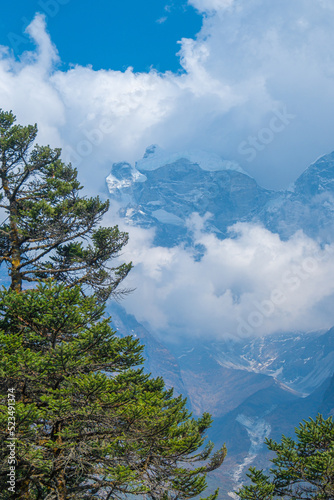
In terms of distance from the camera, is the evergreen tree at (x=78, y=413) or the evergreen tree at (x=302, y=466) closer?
the evergreen tree at (x=78, y=413)

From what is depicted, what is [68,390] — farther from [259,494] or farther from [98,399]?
[259,494]

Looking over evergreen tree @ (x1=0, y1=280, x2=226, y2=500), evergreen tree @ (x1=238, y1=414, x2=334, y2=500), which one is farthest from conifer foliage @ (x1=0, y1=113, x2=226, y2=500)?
evergreen tree @ (x1=238, y1=414, x2=334, y2=500)

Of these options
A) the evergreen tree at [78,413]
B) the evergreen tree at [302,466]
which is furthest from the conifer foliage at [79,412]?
the evergreen tree at [302,466]

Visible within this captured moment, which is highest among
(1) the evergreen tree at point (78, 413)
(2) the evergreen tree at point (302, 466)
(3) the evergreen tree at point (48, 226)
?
(3) the evergreen tree at point (48, 226)

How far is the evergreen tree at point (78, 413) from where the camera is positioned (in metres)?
15.2

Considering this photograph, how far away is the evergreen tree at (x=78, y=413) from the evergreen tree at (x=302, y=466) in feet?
11.8

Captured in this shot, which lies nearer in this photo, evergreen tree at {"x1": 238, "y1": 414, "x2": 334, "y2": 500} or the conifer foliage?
the conifer foliage

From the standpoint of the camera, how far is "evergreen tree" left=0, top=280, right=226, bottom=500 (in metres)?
15.2

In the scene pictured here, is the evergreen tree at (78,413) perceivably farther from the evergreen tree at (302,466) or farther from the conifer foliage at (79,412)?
the evergreen tree at (302,466)

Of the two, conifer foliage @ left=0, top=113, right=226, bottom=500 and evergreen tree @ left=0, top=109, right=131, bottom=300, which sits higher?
evergreen tree @ left=0, top=109, right=131, bottom=300

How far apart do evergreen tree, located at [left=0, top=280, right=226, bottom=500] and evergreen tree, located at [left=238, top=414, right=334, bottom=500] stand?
142 inches

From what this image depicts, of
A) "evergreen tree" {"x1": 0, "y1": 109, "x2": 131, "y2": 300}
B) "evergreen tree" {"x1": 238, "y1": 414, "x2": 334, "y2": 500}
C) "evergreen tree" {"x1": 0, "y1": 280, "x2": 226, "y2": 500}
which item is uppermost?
"evergreen tree" {"x1": 0, "y1": 109, "x2": 131, "y2": 300}

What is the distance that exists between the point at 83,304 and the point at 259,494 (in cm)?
1344

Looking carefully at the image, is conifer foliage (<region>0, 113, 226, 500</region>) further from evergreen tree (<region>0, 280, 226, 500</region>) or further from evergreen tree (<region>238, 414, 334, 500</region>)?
evergreen tree (<region>238, 414, 334, 500</region>)
